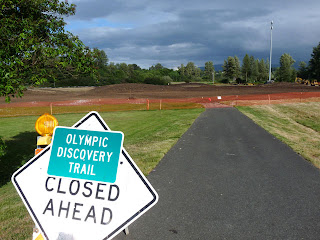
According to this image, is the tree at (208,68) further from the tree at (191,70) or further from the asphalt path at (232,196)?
the asphalt path at (232,196)

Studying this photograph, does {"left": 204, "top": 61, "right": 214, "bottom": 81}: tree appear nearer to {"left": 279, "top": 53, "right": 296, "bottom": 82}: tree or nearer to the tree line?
{"left": 279, "top": 53, "right": 296, "bottom": 82}: tree

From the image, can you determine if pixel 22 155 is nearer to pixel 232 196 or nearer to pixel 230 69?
pixel 232 196

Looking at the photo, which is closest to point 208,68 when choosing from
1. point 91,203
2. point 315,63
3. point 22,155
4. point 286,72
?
point 286,72

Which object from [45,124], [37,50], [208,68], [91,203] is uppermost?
[208,68]

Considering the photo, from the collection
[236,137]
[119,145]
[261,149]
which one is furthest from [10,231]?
[236,137]

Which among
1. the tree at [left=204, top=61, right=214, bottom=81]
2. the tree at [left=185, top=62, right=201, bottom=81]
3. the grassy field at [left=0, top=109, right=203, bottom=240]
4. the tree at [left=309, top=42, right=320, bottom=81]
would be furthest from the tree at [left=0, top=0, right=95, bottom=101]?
the tree at [left=204, top=61, right=214, bottom=81]

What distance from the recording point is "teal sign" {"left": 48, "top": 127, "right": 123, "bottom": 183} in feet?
9.75

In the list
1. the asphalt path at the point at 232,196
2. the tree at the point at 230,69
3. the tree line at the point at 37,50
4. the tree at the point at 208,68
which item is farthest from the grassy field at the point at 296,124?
the tree at the point at 208,68

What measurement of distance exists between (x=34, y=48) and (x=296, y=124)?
19.2m

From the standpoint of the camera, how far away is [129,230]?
15.4 feet

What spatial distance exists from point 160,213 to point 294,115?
79.4 ft

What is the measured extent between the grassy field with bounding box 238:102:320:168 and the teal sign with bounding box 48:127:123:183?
292 inches

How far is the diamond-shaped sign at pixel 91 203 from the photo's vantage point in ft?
9.50

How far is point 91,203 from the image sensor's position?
295 centimetres
